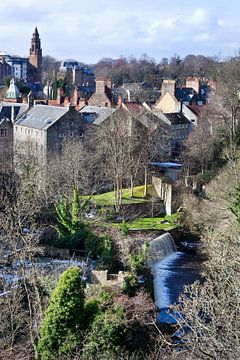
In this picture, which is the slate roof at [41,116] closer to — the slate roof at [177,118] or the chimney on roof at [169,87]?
the slate roof at [177,118]

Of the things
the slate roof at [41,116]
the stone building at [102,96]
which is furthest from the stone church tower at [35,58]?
the slate roof at [41,116]

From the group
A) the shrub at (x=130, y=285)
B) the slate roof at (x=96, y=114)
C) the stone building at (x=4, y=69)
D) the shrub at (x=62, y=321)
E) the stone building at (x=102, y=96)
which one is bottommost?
the shrub at (x=130, y=285)

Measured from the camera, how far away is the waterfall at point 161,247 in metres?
32.8

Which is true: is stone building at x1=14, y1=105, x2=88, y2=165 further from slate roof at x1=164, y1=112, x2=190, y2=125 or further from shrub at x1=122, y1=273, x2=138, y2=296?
shrub at x1=122, y1=273, x2=138, y2=296

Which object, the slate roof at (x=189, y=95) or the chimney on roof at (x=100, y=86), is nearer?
the chimney on roof at (x=100, y=86)

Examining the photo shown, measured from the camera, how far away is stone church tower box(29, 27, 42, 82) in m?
122

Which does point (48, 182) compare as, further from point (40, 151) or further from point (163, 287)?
point (163, 287)

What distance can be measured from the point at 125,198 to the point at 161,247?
8.98 meters

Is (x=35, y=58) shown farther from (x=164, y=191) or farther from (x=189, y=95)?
(x=164, y=191)

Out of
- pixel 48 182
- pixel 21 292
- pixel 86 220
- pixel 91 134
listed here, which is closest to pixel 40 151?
pixel 91 134

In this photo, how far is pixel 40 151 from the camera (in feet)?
158

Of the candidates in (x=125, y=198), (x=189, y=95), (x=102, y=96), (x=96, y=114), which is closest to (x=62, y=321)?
(x=125, y=198)

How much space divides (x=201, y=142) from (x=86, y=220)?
52.5 feet

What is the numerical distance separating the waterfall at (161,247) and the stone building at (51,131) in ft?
49.2
